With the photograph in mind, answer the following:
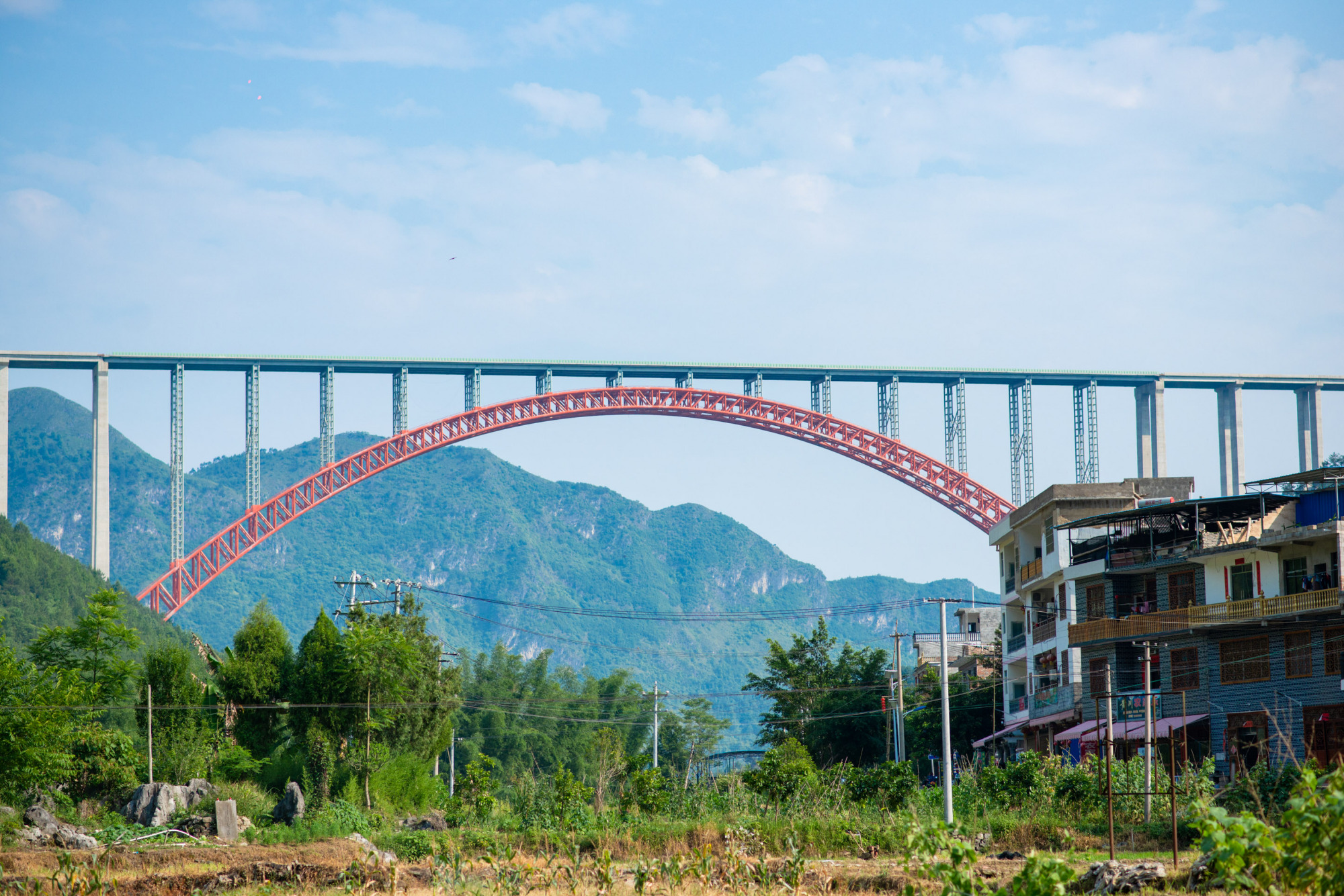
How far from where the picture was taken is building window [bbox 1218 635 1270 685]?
1176 inches

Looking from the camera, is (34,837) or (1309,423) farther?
(1309,423)

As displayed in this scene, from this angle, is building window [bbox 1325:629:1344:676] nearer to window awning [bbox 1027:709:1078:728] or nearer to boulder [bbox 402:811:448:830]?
window awning [bbox 1027:709:1078:728]

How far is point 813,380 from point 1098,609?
27.6 metres

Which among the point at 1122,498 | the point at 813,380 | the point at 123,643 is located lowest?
the point at 123,643

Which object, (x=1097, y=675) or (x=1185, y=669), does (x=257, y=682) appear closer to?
(x=1097, y=675)

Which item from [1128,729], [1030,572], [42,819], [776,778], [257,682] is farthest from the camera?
[1030,572]

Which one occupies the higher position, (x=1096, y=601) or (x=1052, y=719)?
(x=1096, y=601)

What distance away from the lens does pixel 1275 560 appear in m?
30.6

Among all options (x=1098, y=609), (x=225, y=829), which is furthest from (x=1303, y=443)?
(x=225, y=829)

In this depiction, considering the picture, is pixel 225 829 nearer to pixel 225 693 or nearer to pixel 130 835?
pixel 130 835

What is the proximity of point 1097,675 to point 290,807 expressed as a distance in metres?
20.1

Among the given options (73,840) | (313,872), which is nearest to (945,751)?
(313,872)

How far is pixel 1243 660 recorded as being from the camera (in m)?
30.3

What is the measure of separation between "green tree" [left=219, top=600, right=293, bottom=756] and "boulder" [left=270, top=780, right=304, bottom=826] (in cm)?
417
